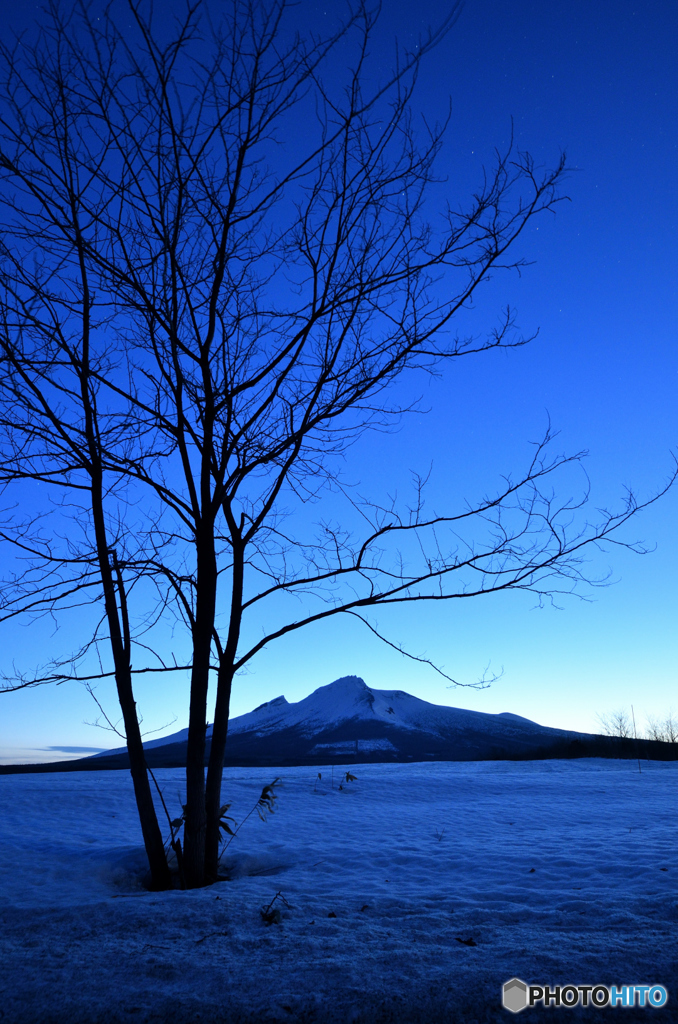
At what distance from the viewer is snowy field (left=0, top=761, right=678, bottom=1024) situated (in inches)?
114

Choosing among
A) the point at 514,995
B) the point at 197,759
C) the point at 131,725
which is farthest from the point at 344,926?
the point at 131,725

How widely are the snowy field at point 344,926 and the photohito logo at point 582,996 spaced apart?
0.18 ft

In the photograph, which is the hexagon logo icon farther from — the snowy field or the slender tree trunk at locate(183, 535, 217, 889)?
the slender tree trunk at locate(183, 535, 217, 889)

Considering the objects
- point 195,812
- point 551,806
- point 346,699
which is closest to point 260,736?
point 346,699

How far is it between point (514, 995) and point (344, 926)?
1.43m

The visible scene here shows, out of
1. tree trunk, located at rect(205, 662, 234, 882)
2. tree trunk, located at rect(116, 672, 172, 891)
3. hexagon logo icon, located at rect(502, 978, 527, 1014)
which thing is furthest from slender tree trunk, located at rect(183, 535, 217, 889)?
hexagon logo icon, located at rect(502, 978, 527, 1014)

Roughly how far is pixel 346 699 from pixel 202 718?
84.0 metres

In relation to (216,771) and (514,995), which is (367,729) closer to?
(216,771)

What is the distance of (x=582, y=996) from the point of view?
2.79m

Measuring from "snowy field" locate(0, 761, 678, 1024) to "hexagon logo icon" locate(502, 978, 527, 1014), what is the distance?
6cm

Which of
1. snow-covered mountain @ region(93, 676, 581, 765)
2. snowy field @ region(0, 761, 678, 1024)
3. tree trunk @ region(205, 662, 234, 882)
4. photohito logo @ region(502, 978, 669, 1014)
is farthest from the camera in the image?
snow-covered mountain @ region(93, 676, 581, 765)

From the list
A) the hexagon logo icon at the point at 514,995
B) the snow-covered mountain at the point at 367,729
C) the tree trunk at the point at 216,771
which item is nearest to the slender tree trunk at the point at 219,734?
the tree trunk at the point at 216,771

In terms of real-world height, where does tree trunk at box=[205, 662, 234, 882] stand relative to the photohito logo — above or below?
above

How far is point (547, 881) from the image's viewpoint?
195 inches
